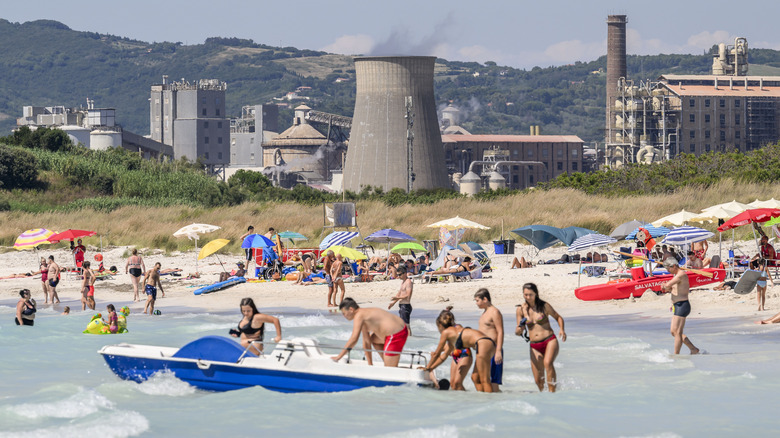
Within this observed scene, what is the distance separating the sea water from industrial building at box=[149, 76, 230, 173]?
106 m

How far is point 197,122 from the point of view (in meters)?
120

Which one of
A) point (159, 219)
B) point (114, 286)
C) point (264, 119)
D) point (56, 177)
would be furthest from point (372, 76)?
point (264, 119)

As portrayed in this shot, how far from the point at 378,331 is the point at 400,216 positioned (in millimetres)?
22788

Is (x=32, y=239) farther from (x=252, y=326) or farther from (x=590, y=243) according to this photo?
(x=252, y=326)

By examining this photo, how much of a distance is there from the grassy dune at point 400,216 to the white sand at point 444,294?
3.59m

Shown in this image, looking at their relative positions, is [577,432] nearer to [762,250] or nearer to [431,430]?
[431,430]

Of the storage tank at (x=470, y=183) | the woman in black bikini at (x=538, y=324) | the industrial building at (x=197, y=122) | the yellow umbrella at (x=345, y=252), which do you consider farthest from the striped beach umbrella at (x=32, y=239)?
the industrial building at (x=197, y=122)

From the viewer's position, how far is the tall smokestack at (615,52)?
328 feet

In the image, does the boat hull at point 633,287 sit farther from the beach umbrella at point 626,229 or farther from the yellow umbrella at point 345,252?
the beach umbrella at point 626,229

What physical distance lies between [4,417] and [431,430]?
5.22 metres

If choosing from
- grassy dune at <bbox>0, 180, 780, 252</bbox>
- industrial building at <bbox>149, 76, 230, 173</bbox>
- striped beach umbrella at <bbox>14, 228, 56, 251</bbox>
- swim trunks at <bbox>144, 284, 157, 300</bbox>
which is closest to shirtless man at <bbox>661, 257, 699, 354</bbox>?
swim trunks at <bbox>144, 284, 157, 300</bbox>

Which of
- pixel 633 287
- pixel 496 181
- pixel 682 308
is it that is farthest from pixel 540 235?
pixel 496 181

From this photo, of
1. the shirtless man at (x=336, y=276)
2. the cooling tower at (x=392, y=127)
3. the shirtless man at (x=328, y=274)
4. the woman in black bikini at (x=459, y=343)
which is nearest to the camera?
the woman in black bikini at (x=459, y=343)

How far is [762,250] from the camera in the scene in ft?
65.5
